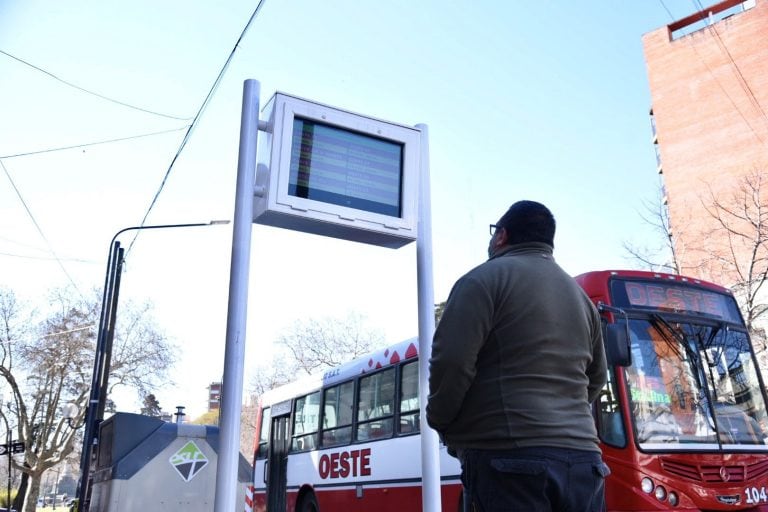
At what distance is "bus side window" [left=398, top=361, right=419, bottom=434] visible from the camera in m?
9.54

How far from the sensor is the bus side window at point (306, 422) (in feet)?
41.4

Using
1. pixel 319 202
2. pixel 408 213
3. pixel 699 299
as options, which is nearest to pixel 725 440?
pixel 699 299

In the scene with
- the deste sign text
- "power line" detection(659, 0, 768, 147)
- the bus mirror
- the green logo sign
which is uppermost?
"power line" detection(659, 0, 768, 147)

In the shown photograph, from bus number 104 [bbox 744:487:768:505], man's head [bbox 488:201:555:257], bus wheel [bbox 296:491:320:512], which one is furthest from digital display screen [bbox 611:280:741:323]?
bus wheel [bbox 296:491:320:512]

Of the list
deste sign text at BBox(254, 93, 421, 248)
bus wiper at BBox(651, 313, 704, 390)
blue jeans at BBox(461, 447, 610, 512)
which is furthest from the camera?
bus wiper at BBox(651, 313, 704, 390)

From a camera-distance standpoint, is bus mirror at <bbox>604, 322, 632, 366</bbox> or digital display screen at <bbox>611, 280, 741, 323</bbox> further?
digital display screen at <bbox>611, 280, 741, 323</bbox>

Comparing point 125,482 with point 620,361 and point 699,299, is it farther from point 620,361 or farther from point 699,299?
point 699,299

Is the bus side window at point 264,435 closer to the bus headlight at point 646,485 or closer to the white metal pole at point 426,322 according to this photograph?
the bus headlight at point 646,485

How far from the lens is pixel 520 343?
253cm

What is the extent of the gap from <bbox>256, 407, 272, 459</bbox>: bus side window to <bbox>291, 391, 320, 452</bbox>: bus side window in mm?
1581

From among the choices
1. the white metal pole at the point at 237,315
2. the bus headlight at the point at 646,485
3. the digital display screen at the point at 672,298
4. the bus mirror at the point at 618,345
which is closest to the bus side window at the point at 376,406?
the digital display screen at the point at 672,298

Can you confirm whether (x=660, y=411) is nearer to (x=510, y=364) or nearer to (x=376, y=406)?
(x=376, y=406)

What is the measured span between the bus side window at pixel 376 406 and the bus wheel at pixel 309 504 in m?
2.02

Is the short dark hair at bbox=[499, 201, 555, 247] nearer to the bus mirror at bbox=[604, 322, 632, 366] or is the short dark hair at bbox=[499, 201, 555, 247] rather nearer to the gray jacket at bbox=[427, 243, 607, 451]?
the gray jacket at bbox=[427, 243, 607, 451]
